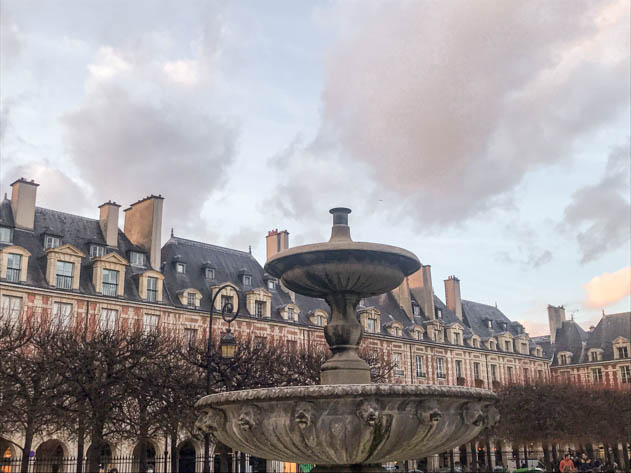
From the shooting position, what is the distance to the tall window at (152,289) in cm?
3928

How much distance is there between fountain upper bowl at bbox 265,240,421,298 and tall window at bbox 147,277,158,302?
29.4 metres

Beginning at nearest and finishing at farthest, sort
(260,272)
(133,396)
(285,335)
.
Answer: (133,396), (285,335), (260,272)

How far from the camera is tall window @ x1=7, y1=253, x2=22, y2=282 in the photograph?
34.3 m

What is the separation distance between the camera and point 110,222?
40.4 metres

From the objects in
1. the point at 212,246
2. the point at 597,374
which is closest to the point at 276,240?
the point at 212,246

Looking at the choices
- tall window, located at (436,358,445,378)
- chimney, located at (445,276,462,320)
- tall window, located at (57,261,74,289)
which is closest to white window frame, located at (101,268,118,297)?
tall window, located at (57,261,74,289)

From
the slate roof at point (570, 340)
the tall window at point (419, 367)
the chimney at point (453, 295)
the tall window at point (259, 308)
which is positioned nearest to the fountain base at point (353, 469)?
the tall window at point (259, 308)

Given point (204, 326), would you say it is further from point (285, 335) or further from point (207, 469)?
point (207, 469)

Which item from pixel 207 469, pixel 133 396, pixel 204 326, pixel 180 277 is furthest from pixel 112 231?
pixel 207 469

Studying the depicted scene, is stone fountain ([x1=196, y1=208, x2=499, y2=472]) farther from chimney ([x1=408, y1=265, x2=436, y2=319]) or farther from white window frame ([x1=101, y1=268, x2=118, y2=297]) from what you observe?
chimney ([x1=408, y1=265, x2=436, y2=319])

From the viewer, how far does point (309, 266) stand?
10.7 m

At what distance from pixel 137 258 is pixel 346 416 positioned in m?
33.7

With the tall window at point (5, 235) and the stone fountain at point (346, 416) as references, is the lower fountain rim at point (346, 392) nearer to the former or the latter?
the stone fountain at point (346, 416)

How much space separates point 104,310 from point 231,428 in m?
29.7
